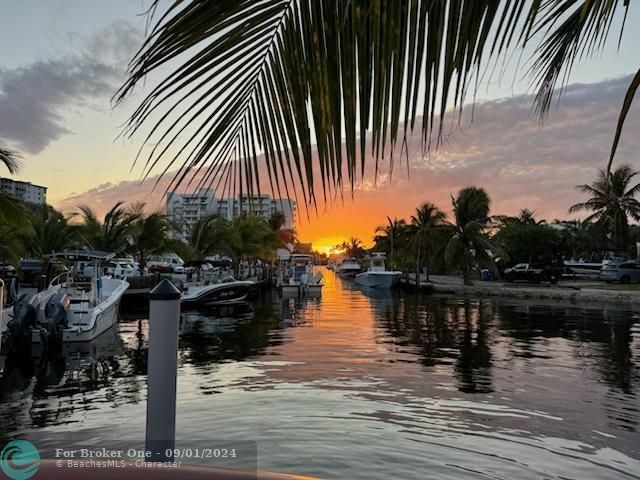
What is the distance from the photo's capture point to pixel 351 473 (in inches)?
239

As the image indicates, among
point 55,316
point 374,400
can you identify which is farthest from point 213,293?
point 374,400

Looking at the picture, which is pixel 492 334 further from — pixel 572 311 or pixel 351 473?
pixel 351 473

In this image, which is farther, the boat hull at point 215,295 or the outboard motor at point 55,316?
the boat hull at point 215,295

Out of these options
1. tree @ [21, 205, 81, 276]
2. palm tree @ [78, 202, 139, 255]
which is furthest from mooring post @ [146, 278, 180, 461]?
palm tree @ [78, 202, 139, 255]

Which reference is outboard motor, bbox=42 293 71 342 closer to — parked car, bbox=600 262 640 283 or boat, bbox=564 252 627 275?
parked car, bbox=600 262 640 283

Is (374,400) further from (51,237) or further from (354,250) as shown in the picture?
(354,250)

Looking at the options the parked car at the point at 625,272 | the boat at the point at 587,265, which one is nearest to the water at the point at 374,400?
the parked car at the point at 625,272

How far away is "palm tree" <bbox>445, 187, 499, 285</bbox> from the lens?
43375 mm

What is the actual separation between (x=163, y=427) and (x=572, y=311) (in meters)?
27.5

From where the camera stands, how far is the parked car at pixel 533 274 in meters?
42.8

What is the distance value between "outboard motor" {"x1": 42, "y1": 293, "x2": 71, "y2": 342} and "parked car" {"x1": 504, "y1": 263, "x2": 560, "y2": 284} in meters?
36.7

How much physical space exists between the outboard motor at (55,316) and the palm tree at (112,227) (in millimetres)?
17342

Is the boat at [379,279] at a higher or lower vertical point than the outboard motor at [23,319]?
higher

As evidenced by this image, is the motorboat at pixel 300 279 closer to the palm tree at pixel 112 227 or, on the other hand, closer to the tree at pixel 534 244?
the palm tree at pixel 112 227
